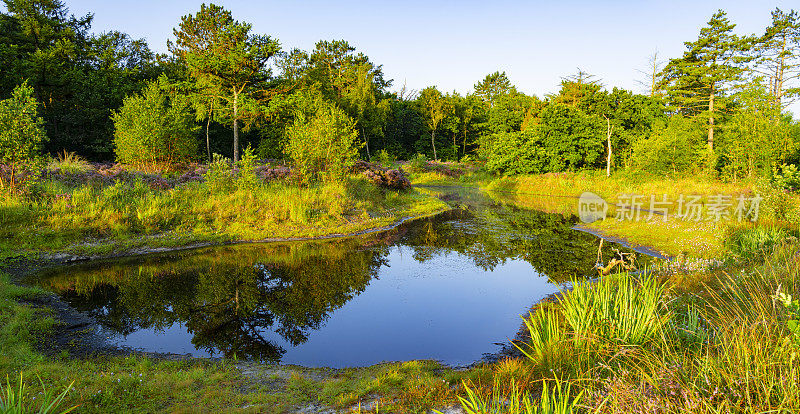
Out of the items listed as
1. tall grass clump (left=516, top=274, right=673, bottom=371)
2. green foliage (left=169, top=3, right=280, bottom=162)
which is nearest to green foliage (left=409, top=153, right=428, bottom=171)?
green foliage (left=169, top=3, right=280, bottom=162)

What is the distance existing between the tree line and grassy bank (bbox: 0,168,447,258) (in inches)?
133

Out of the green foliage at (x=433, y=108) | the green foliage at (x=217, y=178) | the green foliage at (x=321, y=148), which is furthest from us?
the green foliage at (x=433, y=108)

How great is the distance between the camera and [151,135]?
20.5 m

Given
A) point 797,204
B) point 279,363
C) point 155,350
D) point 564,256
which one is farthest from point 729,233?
point 155,350

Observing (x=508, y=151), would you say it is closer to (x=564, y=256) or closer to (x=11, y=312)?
(x=564, y=256)

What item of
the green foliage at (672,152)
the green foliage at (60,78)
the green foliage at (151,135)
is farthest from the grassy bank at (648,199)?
the green foliage at (60,78)

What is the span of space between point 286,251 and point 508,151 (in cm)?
2982

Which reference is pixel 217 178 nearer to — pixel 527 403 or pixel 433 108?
pixel 527 403

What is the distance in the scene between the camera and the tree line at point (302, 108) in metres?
22.3

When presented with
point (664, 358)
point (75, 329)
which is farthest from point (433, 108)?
point (664, 358)

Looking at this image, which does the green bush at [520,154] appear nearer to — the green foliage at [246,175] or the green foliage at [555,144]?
the green foliage at [555,144]

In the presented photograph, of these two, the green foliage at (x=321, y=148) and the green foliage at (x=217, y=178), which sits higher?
the green foliage at (x=321, y=148)

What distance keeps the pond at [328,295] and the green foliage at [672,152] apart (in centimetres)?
1849

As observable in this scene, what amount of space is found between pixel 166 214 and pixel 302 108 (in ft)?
51.8
